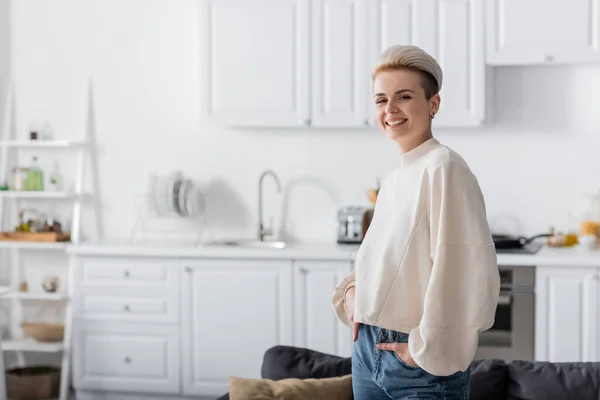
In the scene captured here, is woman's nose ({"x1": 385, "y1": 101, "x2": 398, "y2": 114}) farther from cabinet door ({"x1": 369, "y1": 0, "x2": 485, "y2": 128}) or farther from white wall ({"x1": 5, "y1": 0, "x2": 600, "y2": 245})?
white wall ({"x1": 5, "y1": 0, "x2": 600, "y2": 245})

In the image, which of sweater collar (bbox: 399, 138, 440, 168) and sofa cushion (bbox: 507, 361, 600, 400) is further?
sofa cushion (bbox: 507, 361, 600, 400)

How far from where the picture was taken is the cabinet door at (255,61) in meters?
4.57

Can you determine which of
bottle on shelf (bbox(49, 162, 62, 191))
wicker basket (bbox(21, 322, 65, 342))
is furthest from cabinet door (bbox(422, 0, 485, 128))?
wicker basket (bbox(21, 322, 65, 342))

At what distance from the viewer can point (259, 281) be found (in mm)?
4441

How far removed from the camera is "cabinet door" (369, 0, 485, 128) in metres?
4.44

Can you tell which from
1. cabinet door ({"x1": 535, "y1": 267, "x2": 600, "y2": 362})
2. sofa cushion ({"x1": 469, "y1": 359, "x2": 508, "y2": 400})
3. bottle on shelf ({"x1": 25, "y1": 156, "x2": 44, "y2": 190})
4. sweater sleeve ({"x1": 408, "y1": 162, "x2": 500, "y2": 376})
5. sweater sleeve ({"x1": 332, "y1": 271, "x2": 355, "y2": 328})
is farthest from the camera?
bottle on shelf ({"x1": 25, "y1": 156, "x2": 44, "y2": 190})

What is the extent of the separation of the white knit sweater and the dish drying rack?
3.19 metres

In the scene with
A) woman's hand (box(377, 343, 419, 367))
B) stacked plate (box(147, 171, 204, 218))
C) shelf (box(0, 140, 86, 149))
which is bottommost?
woman's hand (box(377, 343, 419, 367))

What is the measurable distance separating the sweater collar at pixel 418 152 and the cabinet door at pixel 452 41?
9.06 feet

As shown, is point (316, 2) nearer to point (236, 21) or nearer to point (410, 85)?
point (236, 21)

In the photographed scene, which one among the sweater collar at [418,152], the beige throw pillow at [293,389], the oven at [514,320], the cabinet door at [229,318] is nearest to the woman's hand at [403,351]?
the sweater collar at [418,152]

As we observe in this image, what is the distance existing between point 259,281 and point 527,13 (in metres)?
1.91

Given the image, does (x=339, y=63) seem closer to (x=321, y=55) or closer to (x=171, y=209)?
(x=321, y=55)

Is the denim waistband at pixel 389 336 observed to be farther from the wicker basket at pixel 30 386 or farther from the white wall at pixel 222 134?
the wicker basket at pixel 30 386
